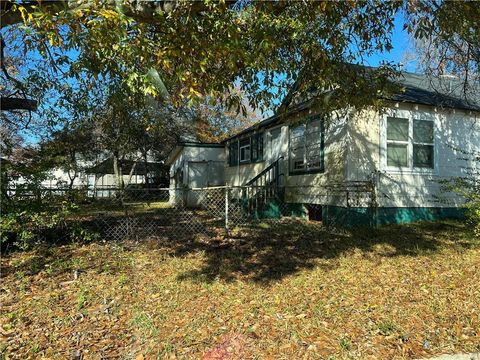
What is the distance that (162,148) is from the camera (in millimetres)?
28969

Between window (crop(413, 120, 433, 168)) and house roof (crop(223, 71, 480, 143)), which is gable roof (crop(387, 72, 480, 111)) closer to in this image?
house roof (crop(223, 71, 480, 143))

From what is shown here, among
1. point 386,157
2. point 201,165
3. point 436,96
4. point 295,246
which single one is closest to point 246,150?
point 201,165

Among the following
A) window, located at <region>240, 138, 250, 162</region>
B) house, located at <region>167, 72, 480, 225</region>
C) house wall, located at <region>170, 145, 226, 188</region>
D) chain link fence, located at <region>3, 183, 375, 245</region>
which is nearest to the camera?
chain link fence, located at <region>3, 183, 375, 245</region>

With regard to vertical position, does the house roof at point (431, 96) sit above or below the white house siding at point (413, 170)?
above

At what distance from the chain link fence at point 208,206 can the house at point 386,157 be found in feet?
0.22

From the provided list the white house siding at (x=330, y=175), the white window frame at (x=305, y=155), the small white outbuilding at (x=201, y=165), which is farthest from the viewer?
the small white outbuilding at (x=201, y=165)

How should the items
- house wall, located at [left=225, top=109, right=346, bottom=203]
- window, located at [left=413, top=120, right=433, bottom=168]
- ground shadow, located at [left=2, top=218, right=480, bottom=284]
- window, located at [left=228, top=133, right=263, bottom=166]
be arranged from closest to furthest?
ground shadow, located at [left=2, top=218, right=480, bottom=284] → house wall, located at [left=225, top=109, right=346, bottom=203] → window, located at [left=413, top=120, right=433, bottom=168] → window, located at [left=228, top=133, right=263, bottom=166]

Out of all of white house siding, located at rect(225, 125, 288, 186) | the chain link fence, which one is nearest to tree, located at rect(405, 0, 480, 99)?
the chain link fence

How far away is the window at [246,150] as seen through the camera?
15422 millimetres

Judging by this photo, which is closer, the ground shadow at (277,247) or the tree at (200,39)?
the tree at (200,39)

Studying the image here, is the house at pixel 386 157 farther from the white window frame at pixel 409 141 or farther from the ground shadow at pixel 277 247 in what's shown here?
the ground shadow at pixel 277 247

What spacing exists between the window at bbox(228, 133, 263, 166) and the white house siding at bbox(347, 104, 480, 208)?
18.3 ft

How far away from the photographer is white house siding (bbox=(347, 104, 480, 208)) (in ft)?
32.9

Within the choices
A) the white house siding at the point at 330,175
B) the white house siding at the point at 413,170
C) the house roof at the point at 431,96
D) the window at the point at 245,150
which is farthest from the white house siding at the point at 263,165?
the white house siding at the point at 413,170
